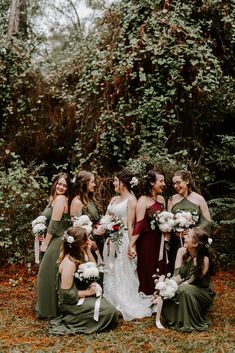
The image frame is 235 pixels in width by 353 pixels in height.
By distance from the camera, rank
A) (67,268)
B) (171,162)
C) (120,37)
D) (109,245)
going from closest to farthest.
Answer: (67,268)
(109,245)
(171,162)
(120,37)

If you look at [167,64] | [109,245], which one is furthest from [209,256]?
[167,64]

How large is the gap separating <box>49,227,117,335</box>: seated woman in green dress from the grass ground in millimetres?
160

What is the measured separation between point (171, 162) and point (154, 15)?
3.56 m

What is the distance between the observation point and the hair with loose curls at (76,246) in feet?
19.5

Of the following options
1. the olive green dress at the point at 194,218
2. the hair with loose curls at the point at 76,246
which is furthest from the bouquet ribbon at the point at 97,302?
the olive green dress at the point at 194,218

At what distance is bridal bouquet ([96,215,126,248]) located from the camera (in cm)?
668

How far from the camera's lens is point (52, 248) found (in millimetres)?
6750

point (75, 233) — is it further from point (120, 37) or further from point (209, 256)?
point (120, 37)

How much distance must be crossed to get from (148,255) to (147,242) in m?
0.20

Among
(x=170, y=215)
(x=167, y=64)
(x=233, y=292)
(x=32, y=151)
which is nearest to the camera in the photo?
(x=170, y=215)

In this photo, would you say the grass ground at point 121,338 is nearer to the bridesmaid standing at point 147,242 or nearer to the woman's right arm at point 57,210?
the bridesmaid standing at point 147,242

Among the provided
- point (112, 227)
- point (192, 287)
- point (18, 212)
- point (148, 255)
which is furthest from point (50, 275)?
point (18, 212)

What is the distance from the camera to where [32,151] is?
1188cm

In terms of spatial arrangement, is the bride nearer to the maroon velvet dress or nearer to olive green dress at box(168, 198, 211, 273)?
the maroon velvet dress
